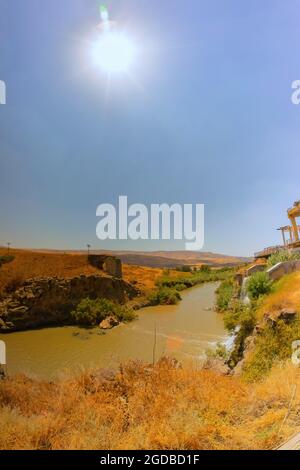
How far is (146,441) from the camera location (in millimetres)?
3438

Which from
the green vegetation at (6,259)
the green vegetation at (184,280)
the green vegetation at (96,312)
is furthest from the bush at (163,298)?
the green vegetation at (6,259)

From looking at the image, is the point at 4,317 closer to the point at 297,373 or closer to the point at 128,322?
the point at 128,322

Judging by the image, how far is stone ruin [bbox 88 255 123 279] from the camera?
1007 inches

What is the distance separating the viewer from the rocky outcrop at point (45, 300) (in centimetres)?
→ 1750

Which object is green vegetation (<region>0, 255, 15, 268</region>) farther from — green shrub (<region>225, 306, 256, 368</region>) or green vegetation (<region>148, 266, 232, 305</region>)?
green shrub (<region>225, 306, 256, 368</region>)

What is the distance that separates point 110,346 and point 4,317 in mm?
7831

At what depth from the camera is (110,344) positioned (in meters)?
14.5

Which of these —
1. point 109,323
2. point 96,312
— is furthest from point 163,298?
point 109,323

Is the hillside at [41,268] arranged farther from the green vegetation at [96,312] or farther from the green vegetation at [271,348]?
the green vegetation at [271,348]

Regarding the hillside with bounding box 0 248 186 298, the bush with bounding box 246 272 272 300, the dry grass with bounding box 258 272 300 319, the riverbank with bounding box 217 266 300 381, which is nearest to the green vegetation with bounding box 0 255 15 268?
the hillside with bounding box 0 248 186 298

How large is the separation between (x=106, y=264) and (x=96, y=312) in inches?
291

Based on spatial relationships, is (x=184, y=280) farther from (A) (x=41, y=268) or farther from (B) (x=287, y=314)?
(B) (x=287, y=314)

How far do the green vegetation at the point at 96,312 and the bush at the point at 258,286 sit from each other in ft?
35.3
